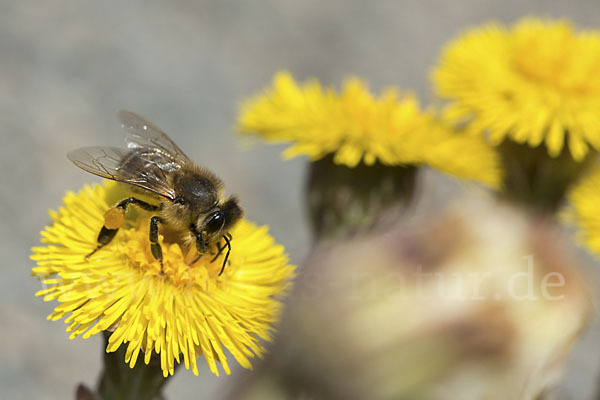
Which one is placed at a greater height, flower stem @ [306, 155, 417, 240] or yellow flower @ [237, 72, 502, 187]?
yellow flower @ [237, 72, 502, 187]

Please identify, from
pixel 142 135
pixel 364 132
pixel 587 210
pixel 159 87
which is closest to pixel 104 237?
pixel 142 135

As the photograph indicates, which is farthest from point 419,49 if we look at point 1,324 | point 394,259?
point 394,259

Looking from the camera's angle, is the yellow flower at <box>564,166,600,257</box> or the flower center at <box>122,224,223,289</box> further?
the yellow flower at <box>564,166,600,257</box>

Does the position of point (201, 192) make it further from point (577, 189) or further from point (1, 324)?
point (1, 324)

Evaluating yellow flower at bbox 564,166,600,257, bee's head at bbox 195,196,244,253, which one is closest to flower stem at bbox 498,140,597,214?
yellow flower at bbox 564,166,600,257

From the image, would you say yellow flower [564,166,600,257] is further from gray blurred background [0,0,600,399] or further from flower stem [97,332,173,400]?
flower stem [97,332,173,400]

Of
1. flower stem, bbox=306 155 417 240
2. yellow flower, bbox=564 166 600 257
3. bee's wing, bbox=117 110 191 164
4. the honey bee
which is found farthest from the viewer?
flower stem, bbox=306 155 417 240

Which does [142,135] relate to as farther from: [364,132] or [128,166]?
[364,132]

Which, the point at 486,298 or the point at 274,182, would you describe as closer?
the point at 486,298
